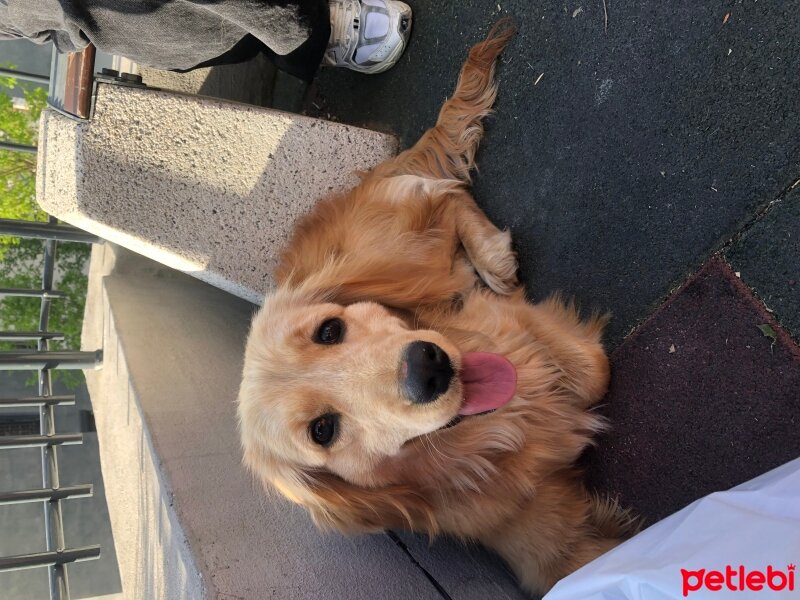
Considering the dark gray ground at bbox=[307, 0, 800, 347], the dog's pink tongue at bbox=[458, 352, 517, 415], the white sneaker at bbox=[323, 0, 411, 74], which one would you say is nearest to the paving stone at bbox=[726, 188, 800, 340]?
the dark gray ground at bbox=[307, 0, 800, 347]

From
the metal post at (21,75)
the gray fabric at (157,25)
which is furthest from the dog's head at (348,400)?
the metal post at (21,75)

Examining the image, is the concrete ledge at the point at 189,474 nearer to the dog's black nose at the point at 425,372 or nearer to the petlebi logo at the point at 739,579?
the dog's black nose at the point at 425,372

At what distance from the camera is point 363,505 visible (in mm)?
1562

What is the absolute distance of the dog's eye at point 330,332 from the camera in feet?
5.36

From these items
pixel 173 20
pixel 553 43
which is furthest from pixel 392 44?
pixel 173 20

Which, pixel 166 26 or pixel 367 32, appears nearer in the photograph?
pixel 166 26

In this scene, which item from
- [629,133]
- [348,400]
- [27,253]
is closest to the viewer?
[348,400]

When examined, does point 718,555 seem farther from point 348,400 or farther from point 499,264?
point 499,264

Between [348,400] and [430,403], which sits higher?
[430,403]

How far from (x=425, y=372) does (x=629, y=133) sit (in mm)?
990

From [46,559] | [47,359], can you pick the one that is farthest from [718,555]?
[47,359]

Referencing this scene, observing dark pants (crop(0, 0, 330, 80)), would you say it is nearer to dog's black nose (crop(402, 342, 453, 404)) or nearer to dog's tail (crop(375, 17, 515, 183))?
dog's tail (crop(375, 17, 515, 183))

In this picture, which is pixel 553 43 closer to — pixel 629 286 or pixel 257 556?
pixel 629 286

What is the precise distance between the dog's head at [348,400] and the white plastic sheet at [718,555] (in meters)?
0.48
